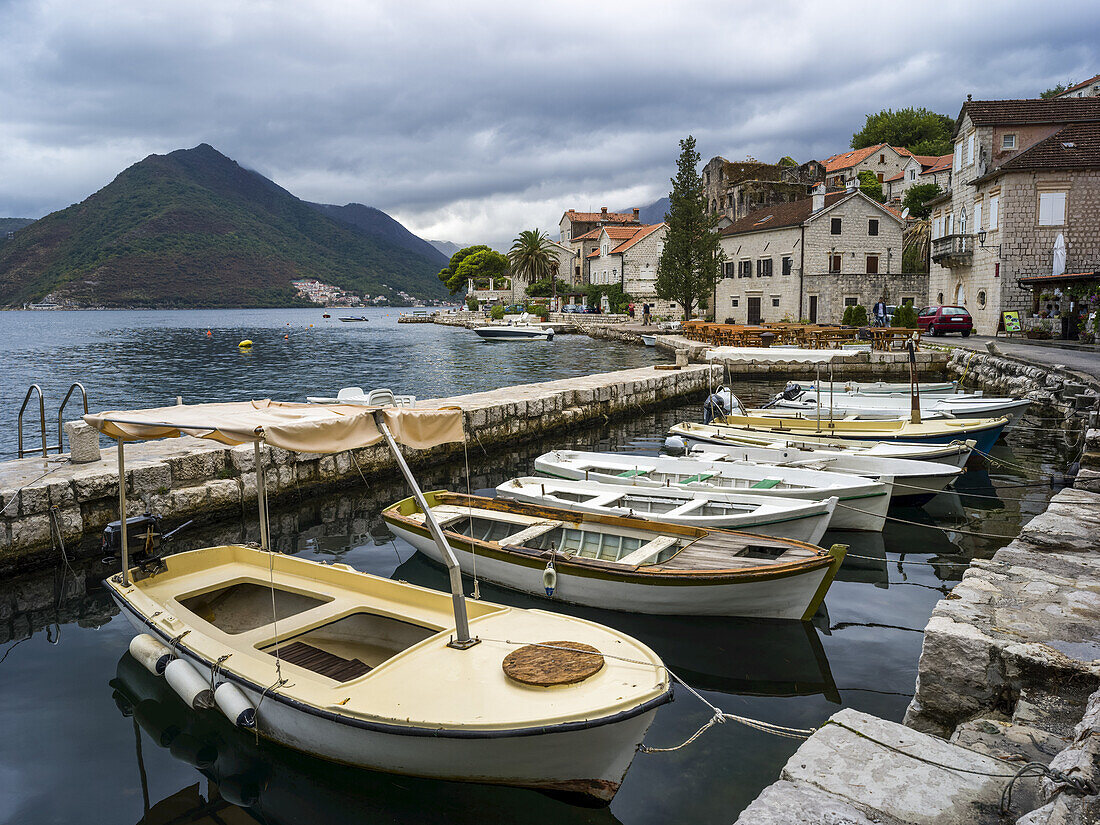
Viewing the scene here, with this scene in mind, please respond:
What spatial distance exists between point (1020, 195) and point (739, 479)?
1214 inches

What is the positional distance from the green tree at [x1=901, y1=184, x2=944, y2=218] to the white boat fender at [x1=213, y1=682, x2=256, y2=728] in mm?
68029

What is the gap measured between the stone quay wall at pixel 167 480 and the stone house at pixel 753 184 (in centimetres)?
5845

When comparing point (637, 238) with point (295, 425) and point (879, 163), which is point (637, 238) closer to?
point (879, 163)

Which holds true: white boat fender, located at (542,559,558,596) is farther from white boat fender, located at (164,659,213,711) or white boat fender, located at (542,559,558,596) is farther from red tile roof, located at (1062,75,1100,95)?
red tile roof, located at (1062,75,1100,95)

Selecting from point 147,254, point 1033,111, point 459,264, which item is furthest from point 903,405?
point 147,254

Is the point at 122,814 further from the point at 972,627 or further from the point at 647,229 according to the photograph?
the point at 647,229

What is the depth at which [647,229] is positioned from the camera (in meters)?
76.6

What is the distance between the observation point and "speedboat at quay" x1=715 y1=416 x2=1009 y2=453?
14445mm

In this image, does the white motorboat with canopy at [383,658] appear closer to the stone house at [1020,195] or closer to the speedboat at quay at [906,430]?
the speedboat at quay at [906,430]

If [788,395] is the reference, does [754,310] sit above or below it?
above

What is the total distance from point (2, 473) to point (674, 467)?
10.3 metres

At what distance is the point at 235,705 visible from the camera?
217 inches

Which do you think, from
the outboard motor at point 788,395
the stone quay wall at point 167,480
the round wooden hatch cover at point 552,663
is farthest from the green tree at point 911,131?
the round wooden hatch cover at point 552,663

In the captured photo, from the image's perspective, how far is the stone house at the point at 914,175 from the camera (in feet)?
214
